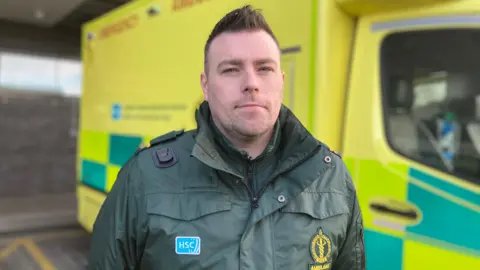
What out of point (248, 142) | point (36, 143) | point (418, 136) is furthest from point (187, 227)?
point (36, 143)

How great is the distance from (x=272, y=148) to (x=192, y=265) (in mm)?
386

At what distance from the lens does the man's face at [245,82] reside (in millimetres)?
1181

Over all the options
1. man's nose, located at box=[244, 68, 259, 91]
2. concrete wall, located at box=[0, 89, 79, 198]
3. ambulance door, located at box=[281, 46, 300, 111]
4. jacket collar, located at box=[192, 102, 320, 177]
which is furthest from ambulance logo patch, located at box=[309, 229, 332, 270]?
concrete wall, located at box=[0, 89, 79, 198]

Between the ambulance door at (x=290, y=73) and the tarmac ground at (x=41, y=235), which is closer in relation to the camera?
the ambulance door at (x=290, y=73)

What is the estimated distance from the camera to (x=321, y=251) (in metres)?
1.22

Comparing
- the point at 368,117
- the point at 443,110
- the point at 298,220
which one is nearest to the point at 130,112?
the point at 368,117

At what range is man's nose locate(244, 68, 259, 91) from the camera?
1175 mm

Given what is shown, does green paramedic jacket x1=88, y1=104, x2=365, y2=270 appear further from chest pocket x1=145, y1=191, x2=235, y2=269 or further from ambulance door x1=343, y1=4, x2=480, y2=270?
ambulance door x1=343, y1=4, x2=480, y2=270

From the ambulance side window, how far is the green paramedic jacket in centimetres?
89

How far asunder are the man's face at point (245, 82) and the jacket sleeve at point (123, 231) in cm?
31

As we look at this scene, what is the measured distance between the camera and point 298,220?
1.20m

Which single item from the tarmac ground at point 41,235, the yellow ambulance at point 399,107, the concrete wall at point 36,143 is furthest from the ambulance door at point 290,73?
the concrete wall at point 36,143

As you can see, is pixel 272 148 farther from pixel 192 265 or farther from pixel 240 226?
pixel 192 265

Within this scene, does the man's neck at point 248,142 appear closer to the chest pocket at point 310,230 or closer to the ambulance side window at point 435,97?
the chest pocket at point 310,230
